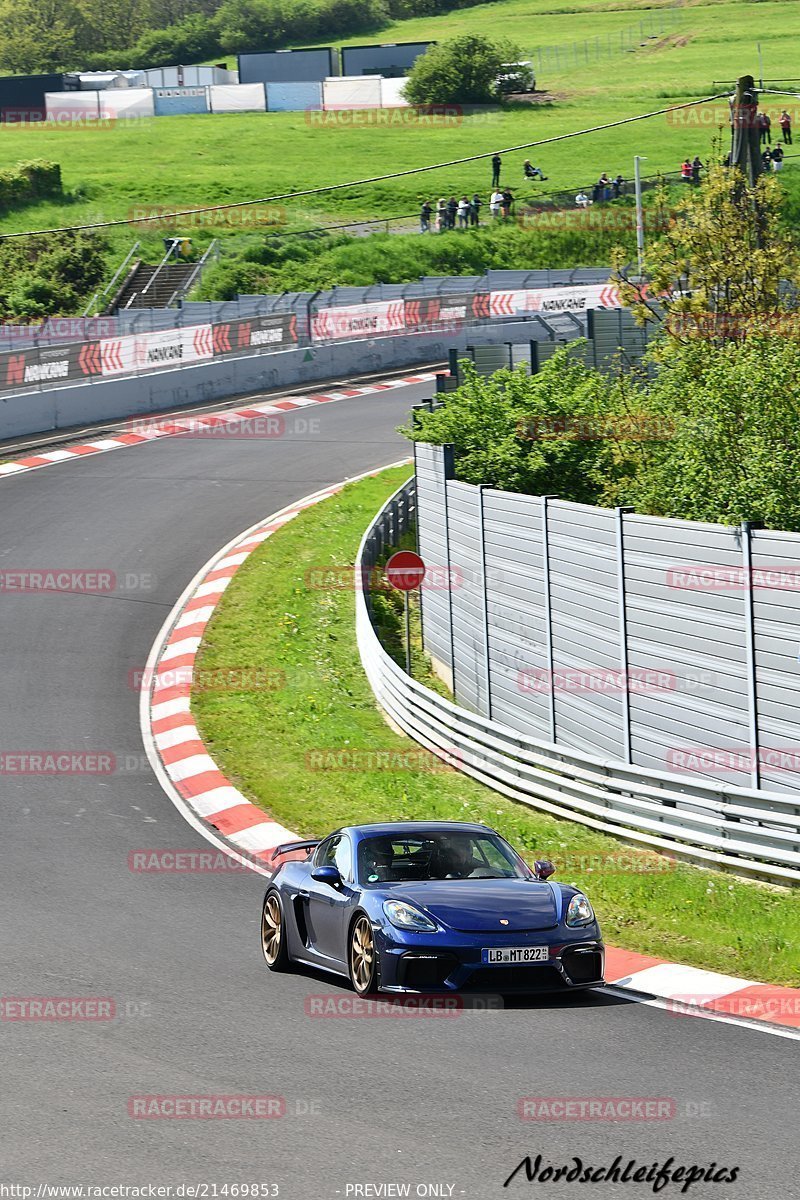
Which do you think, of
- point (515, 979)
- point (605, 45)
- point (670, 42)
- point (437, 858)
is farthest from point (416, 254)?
point (605, 45)

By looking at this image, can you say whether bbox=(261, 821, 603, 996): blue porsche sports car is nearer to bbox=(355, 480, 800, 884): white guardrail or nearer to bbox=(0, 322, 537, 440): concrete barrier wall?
bbox=(355, 480, 800, 884): white guardrail

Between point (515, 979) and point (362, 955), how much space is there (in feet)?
3.34

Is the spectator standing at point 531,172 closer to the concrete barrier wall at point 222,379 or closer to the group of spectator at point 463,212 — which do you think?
the group of spectator at point 463,212

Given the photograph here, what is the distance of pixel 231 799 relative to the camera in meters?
17.4

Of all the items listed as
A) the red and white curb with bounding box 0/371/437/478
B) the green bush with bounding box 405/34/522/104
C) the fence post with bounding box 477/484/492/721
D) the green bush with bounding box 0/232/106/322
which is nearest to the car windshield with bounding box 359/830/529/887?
the fence post with bounding box 477/484/492/721

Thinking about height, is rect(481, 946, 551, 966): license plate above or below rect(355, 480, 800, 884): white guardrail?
above

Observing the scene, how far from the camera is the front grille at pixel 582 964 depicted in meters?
10.1

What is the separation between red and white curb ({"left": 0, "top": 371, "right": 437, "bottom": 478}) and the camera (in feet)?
112

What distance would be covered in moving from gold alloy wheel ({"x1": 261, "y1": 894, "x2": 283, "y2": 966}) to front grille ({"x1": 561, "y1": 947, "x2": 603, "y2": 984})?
2.28m

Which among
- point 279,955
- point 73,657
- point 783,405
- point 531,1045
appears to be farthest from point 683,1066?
point 73,657

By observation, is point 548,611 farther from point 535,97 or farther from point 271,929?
point 535,97

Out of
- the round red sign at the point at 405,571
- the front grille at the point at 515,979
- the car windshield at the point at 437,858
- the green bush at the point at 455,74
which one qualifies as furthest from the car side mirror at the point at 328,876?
Result: the green bush at the point at 455,74

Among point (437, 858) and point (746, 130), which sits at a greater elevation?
point (746, 130)

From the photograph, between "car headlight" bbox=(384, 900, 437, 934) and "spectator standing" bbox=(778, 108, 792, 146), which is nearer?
"car headlight" bbox=(384, 900, 437, 934)
